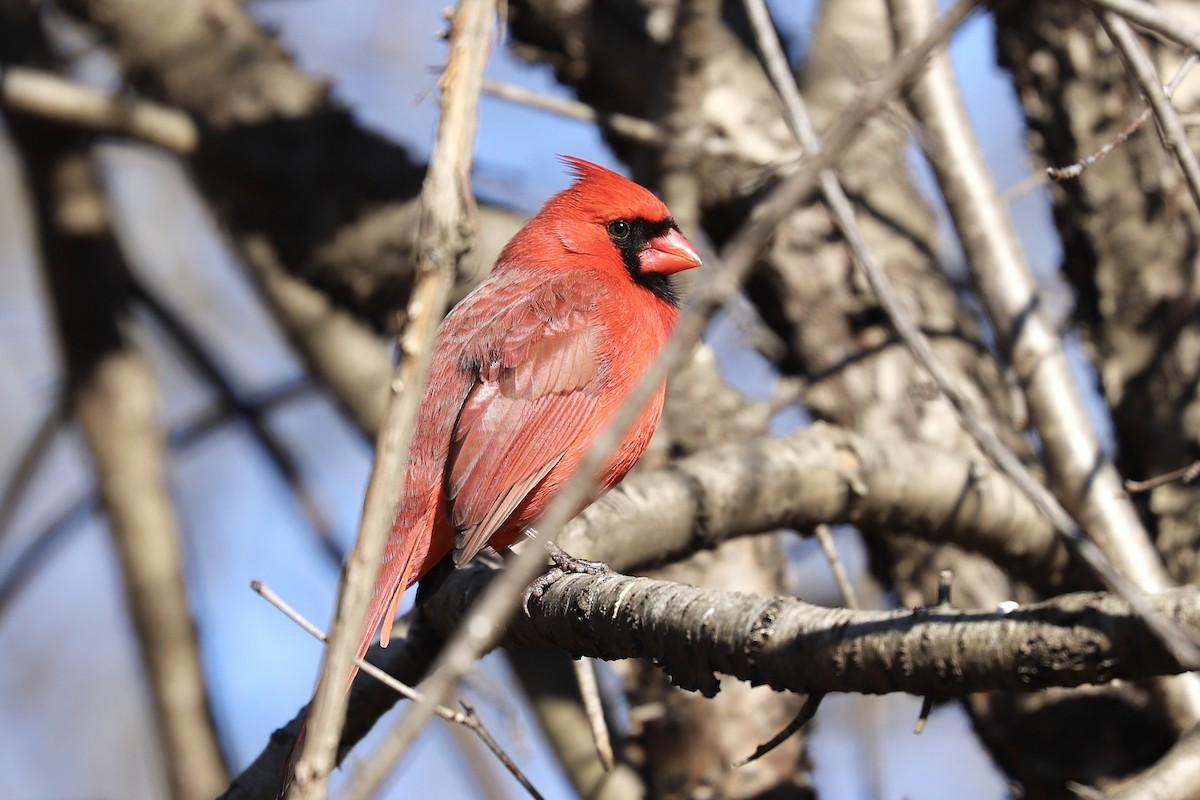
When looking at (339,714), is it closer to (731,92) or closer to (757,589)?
(757,589)

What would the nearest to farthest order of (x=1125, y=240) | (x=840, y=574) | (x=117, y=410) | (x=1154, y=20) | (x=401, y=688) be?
(x=401, y=688), (x=1154, y=20), (x=840, y=574), (x=1125, y=240), (x=117, y=410)

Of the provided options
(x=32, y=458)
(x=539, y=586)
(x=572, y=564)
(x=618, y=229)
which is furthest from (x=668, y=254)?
(x=32, y=458)

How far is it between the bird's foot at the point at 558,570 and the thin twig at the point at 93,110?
2123 mm

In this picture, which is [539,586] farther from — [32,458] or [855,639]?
[32,458]

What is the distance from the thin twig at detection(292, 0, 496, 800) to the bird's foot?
1.13 metres

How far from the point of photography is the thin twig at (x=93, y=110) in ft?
12.8

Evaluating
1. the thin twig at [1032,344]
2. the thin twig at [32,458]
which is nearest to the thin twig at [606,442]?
the thin twig at [1032,344]

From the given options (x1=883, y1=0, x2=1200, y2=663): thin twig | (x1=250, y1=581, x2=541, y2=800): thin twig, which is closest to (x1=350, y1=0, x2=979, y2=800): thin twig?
(x1=250, y1=581, x2=541, y2=800): thin twig

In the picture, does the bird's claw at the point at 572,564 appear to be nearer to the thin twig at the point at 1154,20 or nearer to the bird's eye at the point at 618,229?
the bird's eye at the point at 618,229

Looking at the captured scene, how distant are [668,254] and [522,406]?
73cm

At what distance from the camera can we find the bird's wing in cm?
284

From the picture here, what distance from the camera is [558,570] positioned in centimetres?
261

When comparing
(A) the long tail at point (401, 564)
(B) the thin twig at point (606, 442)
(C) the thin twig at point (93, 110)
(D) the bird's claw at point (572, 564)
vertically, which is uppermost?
(B) the thin twig at point (606, 442)

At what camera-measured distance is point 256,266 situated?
426cm
